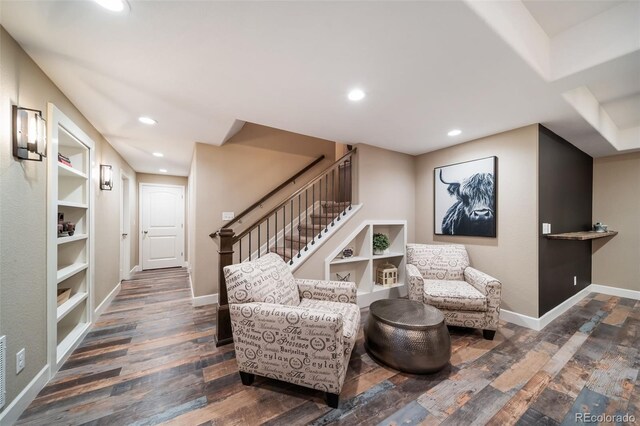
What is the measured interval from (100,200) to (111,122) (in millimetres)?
987

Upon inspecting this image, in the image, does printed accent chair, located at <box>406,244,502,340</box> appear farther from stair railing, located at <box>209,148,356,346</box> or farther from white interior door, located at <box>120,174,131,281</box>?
white interior door, located at <box>120,174,131,281</box>

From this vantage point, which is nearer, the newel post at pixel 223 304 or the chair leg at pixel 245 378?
the chair leg at pixel 245 378

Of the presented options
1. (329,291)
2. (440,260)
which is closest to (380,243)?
(440,260)

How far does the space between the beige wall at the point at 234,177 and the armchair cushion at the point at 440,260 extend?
2.20 meters

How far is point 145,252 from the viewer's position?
538 cm

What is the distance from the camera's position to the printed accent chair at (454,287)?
7.72 feet

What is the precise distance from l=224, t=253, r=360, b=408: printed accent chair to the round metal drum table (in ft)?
0.83

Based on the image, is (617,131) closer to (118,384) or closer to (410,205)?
(410,205)

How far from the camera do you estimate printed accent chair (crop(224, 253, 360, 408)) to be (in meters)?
1.50

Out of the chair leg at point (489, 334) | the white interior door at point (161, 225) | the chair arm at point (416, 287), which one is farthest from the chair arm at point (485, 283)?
the white interior door at point (161, 225)

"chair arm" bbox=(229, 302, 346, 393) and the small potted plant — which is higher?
the small potted plant

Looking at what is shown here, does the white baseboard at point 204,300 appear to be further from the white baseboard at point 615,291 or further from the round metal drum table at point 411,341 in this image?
the white baseboard at point 615,291

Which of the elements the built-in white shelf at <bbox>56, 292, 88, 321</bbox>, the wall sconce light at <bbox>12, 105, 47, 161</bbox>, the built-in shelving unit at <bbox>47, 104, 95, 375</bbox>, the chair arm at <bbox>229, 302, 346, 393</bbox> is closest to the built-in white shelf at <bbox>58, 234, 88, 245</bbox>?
the built-in shelving unit at <bbox>47, 104, 95, 375</bbox>

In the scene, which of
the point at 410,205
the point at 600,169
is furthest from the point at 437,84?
the point at 600,169
